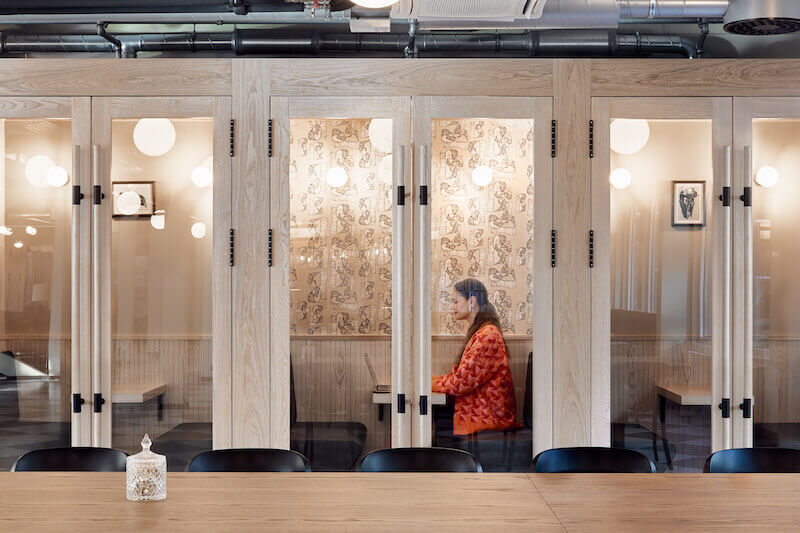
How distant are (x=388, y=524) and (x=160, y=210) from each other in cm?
257

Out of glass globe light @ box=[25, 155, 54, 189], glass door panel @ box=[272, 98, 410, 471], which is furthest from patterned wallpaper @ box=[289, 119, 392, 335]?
glass globe light @ box=[25, 155, 54, 189]

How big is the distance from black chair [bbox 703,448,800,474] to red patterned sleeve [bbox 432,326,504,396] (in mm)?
1328

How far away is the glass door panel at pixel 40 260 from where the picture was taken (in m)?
3.99

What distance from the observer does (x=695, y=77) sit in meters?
3.99

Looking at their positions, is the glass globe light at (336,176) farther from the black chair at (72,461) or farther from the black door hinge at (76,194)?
the black chair at (72,461)

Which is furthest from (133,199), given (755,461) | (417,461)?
(755,461)

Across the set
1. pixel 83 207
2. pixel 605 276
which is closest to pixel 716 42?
pixel 605 276

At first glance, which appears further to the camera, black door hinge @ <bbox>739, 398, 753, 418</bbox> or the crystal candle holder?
black door hinge @ <bbox>739, 398, 753, 418</bbox>

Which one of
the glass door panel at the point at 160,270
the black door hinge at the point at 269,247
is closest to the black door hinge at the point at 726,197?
the black door hinge at the point at 269,247

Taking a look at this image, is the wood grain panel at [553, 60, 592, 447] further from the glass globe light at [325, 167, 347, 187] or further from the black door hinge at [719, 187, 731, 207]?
the glass globe light at [325, 167, 347, 187]

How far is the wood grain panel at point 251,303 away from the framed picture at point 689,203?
7.24 feet

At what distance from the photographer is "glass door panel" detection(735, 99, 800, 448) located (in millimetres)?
4035

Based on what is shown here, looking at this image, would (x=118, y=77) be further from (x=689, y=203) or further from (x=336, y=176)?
(x=689, y=203)

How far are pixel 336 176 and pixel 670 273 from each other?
1.89 meters
